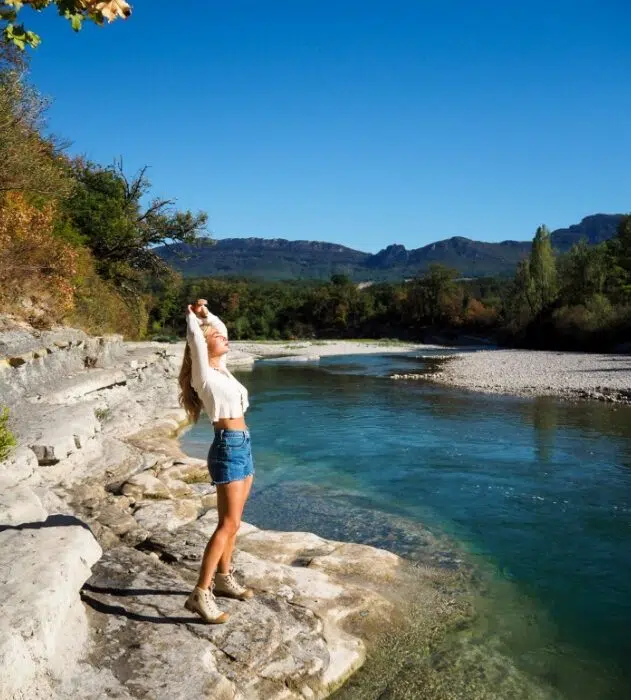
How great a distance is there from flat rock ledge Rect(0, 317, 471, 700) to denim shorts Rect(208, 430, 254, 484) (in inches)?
40.5

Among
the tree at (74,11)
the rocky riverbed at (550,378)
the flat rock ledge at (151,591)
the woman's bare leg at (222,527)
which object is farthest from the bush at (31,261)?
the rocky riverbed at (550,378)

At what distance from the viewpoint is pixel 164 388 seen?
1798 cm

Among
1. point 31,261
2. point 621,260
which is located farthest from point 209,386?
point 621,260

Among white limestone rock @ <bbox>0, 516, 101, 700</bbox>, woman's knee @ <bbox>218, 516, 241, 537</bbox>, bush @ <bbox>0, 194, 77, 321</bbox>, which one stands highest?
bush @ <bbox>0, 194, 77, 321</bbox>

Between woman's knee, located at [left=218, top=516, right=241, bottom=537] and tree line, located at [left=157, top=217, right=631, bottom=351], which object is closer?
woman's knee, located at [left=218, top=516, right=241, bottom=537]

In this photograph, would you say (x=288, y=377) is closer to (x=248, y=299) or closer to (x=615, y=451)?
(x=615, y=451)

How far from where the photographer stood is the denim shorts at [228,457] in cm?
414

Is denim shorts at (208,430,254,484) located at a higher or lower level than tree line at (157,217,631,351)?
lower

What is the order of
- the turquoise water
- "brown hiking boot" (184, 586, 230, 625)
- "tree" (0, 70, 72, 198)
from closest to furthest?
"brown hiking boot" (184, 586, 230, 625) < the turquoise water < "tree" (0, 70, 72, 198)

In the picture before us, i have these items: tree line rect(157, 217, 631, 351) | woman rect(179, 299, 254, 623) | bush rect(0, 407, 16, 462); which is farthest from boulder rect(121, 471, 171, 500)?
tree line rect(157, 217, 631, 351)

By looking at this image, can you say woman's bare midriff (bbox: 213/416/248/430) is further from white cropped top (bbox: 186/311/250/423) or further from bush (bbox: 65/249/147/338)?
bush (bbox: 65/249/147/338)

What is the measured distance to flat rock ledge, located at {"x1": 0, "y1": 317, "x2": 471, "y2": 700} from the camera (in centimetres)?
343

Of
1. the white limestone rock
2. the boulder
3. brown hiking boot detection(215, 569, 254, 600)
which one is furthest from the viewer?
the boulder

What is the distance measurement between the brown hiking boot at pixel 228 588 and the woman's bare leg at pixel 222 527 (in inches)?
14.3
